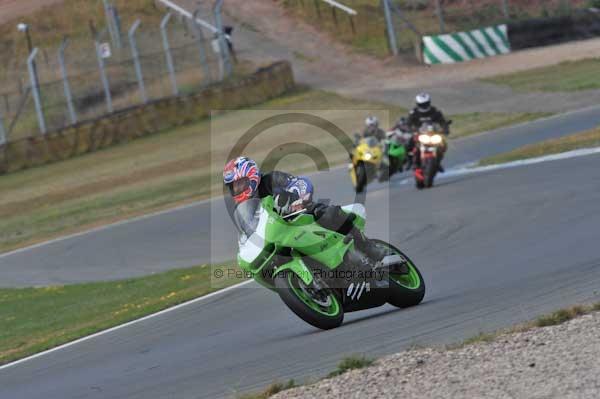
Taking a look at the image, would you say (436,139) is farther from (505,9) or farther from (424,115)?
(505,9)

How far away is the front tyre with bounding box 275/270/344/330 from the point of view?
7.98 metres

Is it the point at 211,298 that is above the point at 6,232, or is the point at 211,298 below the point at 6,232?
above

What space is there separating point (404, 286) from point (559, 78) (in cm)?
2386

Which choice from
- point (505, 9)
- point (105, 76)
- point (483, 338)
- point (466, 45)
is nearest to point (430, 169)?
point (483, 338)

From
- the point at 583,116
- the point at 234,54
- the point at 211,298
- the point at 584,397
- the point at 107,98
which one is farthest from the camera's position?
the point at 234,54

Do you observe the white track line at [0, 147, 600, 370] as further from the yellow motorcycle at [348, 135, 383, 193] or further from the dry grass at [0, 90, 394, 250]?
the dry grass at [0, 90, 394, 250]

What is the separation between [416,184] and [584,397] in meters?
13.0

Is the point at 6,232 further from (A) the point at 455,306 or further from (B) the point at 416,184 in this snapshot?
(A) the point at 455,306

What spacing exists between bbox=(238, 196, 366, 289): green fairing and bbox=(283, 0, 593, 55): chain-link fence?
2988 centimetres

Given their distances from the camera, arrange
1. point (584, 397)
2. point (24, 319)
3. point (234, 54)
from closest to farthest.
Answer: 1. point (584, 397)
2. point (24, 319)
3. point (234, 54)

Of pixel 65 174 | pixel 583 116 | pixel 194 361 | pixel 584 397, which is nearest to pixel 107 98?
pixel 65 174

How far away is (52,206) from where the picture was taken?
26500 millimetres

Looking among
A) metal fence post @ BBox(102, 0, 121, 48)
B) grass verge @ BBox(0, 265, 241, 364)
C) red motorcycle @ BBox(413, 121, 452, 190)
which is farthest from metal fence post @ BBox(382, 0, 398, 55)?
grass verge @ BBox(0, 265, 241, 364)

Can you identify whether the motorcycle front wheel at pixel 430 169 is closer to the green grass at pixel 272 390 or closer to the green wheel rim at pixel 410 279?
the green wheel rim at pixel 410 279
